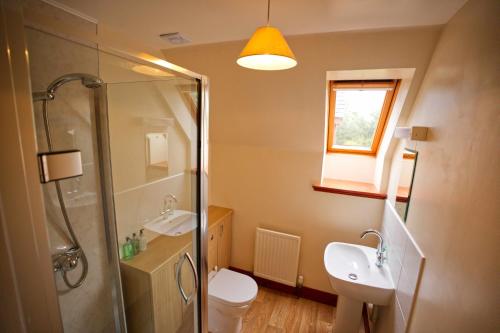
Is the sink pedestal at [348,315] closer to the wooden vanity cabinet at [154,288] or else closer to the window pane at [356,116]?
the wooden vanity cabinet at [154,288]

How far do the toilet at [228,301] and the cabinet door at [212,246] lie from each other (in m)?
0.24

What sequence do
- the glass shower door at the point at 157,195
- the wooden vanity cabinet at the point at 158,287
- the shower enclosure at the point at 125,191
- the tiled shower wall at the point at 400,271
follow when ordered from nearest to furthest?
the shower enclosure at the point at 125,191, the tiled shower wall at the point at 400,271, the glass shower door at the point at 157,195, the wooden vanity cabinet at the point at 158,287

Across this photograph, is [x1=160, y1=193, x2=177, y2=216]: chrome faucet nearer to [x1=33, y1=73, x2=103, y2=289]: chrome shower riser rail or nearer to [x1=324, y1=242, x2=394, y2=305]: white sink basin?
[x1=33, y1=73, x2=103, y2=289]: chrome shower riser rail

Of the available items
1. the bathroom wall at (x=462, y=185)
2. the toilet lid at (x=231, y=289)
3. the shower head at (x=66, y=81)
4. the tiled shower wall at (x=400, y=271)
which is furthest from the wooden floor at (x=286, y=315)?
the shower head at (x=66, y=81)

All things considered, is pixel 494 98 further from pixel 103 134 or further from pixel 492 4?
pixel 103 134

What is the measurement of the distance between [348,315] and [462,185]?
1.44 m

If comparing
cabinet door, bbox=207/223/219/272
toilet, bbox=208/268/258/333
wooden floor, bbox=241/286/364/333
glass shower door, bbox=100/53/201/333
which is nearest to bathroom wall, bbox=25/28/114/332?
glass shower door, bbox=100/53/201/333

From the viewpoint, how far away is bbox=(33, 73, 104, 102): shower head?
2.76 ft

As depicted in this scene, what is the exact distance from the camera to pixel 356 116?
7.27ft

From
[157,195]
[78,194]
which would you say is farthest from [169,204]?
[78,194]

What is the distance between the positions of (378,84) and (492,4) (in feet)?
3.38

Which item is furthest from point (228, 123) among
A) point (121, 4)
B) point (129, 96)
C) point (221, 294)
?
point (221, 294)

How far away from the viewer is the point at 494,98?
730mm

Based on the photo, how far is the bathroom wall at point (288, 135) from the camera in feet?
4.81
